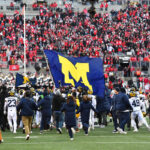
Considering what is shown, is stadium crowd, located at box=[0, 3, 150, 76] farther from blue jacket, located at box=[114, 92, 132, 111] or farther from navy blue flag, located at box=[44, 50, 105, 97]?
blue jacket, located at box=[114, 92, 132, 111]

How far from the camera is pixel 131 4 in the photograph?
6362 cm

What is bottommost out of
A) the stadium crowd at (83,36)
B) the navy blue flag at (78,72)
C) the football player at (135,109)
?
the football player at (135,109)

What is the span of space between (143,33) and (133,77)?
14244 millimetres

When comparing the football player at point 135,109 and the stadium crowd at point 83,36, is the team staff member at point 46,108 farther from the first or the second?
the stadium crowd at point 83,36

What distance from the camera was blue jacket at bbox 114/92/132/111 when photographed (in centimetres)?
1914

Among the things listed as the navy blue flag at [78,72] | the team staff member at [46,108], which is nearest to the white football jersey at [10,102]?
the team staff member at [46,108]

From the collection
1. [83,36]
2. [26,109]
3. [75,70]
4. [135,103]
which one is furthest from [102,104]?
[83,36]

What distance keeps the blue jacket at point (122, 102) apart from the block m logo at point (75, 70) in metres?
1.79

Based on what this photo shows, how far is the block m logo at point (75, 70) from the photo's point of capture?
20969mm

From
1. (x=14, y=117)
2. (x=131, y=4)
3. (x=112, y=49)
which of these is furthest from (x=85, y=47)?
(x=14, y=117)

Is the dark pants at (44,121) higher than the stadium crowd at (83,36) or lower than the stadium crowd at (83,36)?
lower

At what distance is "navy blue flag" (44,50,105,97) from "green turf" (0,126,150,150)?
2.18m

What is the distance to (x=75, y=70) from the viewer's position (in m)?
21.3

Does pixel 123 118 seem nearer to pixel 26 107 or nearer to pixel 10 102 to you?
pixel 26 107
